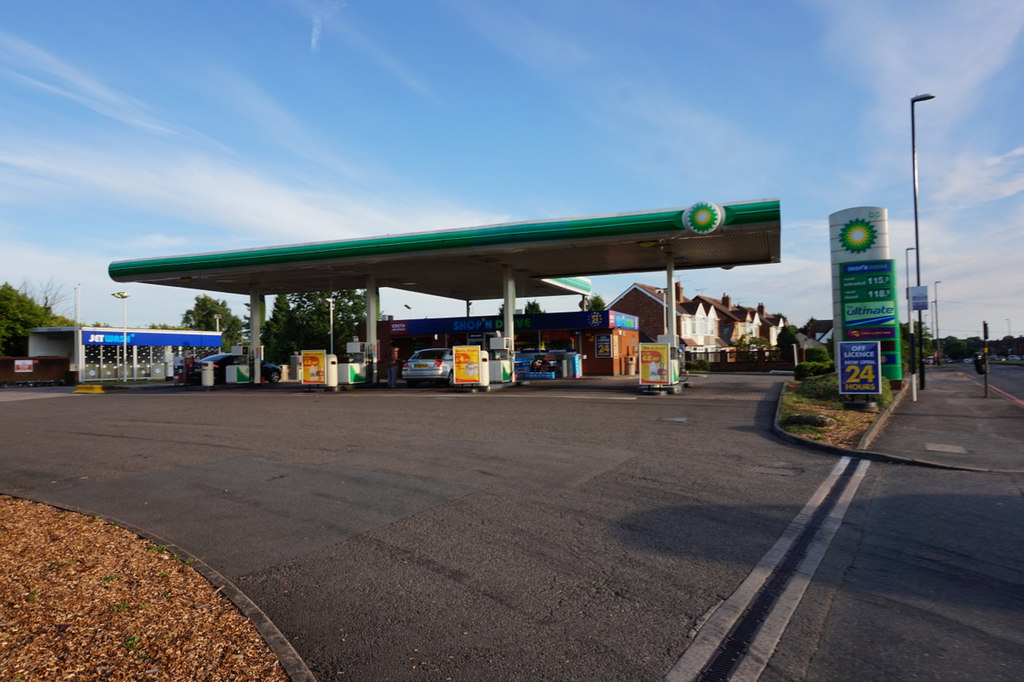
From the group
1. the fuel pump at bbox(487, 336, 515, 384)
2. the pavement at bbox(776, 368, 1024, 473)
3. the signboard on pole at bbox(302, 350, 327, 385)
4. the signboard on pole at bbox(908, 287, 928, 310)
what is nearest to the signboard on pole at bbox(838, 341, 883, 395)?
the pavement at bbox(776, 368, 1024, 473)

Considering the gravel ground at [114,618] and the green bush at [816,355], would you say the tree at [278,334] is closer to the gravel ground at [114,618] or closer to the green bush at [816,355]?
the green bush at [816,355]

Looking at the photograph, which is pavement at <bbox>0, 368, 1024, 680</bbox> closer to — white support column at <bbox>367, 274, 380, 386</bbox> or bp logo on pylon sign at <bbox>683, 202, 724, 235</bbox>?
bp logo on pylon sign at <bbox>683, 202, 724, 235</bbox>

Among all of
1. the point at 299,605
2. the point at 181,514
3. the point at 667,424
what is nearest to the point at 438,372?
the point at 667,424

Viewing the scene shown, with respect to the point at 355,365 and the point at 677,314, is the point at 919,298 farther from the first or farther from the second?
the point at 677,314

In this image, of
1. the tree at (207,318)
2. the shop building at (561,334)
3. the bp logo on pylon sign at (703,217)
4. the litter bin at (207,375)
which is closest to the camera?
the bp logo on pylon sign at (703,217)

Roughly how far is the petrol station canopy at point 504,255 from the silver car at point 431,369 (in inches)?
137

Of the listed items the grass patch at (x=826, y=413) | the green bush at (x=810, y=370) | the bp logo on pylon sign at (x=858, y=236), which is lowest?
the grass patch at (x=826, y=413)

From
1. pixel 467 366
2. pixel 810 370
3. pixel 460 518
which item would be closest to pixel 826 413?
pixel 810 370

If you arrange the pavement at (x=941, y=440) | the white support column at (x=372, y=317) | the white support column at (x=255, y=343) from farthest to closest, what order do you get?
the white support column at (x=255, y=343) → the white support column at (x=372, y=317) → the pavement at (x=941, y=440)

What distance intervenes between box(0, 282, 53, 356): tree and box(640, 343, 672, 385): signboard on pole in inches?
1657

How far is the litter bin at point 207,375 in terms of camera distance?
2941 centimetres

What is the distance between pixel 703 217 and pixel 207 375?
74.0 feet

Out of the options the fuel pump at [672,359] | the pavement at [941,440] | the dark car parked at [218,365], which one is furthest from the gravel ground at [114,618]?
the dark car parked at [218,365]

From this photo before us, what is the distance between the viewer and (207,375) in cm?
2950
